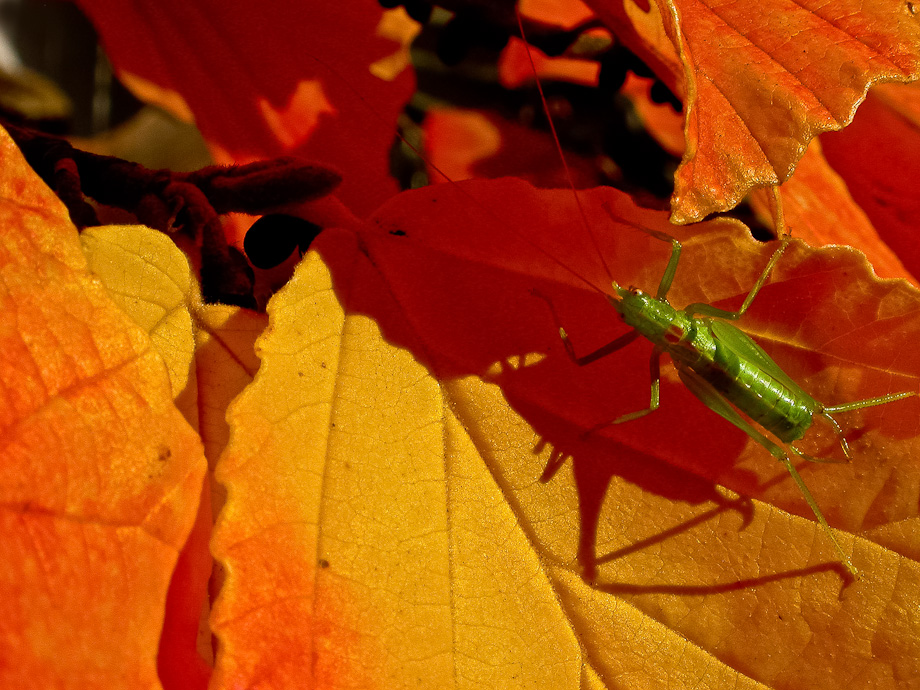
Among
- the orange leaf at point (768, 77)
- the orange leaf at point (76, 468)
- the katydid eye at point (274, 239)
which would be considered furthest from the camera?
the katydid eye at point (274, 239)

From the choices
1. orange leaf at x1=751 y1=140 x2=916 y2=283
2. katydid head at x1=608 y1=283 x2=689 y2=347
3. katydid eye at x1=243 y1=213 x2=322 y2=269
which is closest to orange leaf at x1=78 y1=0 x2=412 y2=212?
katydid eye at x1=243 y1=213 x2=322 y2=269

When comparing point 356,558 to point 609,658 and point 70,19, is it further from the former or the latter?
point 70,19

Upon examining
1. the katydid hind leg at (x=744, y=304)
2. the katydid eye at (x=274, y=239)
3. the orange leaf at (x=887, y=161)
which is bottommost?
→ the katydid eye at (x=274, y=239)

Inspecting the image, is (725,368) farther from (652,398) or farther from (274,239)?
(274,239)

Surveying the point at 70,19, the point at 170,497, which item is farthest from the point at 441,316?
the point at 70,19

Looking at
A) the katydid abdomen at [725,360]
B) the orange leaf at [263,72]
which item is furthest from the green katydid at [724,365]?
the orange leaf at [263,72]

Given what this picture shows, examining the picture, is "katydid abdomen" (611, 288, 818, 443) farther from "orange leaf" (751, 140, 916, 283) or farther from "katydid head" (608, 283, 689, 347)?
"orange leaf" (751, 140, 916, 283)

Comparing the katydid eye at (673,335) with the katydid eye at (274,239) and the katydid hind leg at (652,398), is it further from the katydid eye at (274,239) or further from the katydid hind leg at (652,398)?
the katydid eye at (274,239)

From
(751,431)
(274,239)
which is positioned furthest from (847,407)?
(274,239)
